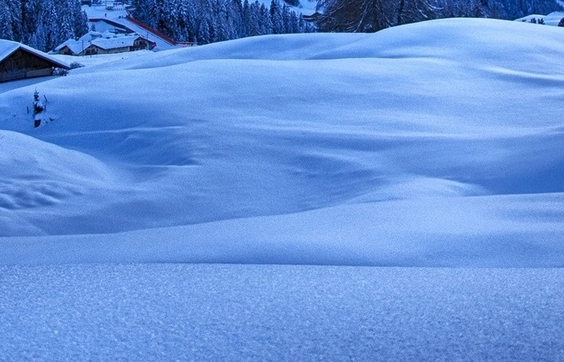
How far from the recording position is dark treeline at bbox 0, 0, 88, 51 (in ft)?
118

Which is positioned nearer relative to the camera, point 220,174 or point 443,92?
point 220,174

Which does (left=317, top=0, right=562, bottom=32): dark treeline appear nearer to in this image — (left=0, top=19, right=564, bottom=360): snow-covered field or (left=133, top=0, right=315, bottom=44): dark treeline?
(left=0, top=19, right=564, bottom=360): snow-covered field

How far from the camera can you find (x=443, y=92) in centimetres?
1011

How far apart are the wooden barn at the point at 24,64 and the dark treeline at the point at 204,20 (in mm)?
20946

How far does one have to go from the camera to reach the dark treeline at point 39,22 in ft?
118

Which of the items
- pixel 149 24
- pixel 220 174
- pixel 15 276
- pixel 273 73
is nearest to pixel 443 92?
pixel 273 73

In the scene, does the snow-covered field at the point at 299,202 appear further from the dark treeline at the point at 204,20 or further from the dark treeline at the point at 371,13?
the dark treeline at the point at 204,20

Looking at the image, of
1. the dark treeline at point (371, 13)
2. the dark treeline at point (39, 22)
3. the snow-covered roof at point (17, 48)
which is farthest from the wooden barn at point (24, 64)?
the dark treeline at point (39, 22)

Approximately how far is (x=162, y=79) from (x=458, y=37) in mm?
4927

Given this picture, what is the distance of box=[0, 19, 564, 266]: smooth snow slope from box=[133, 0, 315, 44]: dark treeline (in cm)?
2435

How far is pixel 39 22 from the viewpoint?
37156mm

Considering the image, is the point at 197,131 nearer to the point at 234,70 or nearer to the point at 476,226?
the point at 234,70

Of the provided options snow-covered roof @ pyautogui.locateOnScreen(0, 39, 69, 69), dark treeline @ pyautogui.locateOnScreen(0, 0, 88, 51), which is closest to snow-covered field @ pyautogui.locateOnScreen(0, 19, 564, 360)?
snow-covered roof @ pyautogui.locateOnScreen(0, 39, 69, 69)

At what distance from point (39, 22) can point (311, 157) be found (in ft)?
107
